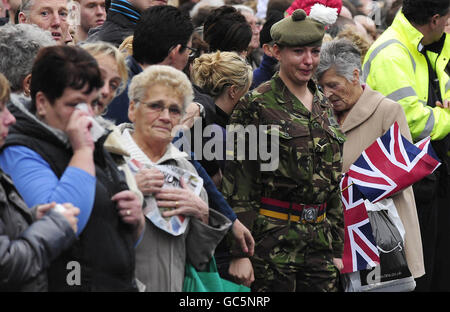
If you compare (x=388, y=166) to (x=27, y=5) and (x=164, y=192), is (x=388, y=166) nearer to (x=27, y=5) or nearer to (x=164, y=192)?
(x=164, y=192)

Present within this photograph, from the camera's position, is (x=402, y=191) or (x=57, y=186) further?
(x=402, y=191)

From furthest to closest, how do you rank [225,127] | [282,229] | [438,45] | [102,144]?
[438,45], [225,127], [282,229], [102,144]

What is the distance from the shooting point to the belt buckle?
5355 millimetres

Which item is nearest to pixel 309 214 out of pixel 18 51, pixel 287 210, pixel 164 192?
pixel 287 210

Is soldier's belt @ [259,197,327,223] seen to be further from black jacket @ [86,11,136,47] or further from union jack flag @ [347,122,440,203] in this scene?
black jacket @ [86,11,136,47]

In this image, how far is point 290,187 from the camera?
5.30 meters

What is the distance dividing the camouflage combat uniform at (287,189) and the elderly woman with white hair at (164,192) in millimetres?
616

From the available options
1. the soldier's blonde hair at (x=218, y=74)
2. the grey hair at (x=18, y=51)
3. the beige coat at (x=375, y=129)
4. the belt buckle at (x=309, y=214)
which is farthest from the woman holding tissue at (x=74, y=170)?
the beige coat at (x=375, y=129)

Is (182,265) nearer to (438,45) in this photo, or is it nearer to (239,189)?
(239,189)

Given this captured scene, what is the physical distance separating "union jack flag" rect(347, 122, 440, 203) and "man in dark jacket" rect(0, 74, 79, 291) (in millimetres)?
3029

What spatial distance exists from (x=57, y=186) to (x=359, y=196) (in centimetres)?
297

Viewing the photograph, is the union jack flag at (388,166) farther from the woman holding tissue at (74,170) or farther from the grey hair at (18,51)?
the woman holding tissue at (74,170)
